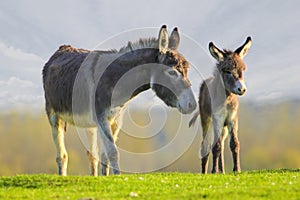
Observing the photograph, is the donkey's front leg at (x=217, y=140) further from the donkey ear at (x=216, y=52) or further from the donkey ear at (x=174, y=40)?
the donkey ear at (x=174, y=40)

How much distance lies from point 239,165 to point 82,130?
610 cm

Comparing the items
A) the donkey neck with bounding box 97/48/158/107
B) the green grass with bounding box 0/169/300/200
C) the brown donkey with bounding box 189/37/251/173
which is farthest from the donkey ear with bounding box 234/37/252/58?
the green grass with bounding box 0/169/300/200

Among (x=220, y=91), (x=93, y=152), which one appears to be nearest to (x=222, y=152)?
(x=220, y=91)

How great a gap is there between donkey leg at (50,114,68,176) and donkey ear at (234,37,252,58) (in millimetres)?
7083

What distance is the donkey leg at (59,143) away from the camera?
15.1 meters

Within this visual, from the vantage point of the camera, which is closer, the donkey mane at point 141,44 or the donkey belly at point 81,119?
the donkey mane at point 141,44

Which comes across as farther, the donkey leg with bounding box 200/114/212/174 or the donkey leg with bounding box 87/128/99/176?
the donkey leg with bounding box 200/114/212/174

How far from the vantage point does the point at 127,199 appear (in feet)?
30.0

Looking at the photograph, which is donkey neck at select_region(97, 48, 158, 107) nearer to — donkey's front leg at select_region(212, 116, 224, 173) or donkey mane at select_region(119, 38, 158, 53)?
donkey mane at select_region(119, 38, 158, 53)

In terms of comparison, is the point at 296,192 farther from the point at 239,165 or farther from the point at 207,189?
the point at 239,165

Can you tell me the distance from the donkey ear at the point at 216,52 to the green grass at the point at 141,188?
216 inches

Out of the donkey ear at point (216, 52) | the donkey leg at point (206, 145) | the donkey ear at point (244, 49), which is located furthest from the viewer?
the donkey leg at point (206, 145)

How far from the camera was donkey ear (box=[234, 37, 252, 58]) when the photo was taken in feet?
55.0

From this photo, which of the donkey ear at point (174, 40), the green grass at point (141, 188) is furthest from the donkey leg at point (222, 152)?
the donkey ear at point (174, 40)
